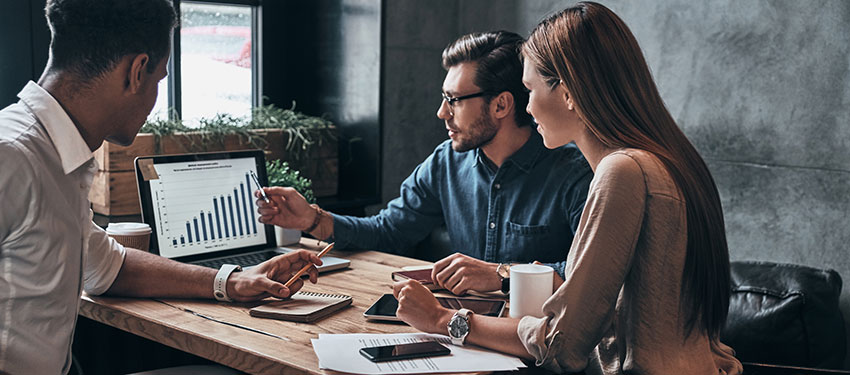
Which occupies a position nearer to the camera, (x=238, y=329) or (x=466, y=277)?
(x=238, y=329)

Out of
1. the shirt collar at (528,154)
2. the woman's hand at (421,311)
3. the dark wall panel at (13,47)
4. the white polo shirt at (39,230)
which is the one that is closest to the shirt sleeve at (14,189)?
the white polo shirt at (39,230)

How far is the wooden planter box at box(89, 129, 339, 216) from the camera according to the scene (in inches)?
109

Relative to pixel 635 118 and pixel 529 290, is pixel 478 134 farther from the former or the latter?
pixel 635 118

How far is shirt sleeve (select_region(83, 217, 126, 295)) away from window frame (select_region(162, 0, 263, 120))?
1365 mm

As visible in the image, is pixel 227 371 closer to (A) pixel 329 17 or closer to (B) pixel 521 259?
(B) pixel 521 259

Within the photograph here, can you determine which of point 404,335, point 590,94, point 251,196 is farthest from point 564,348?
point 251,196

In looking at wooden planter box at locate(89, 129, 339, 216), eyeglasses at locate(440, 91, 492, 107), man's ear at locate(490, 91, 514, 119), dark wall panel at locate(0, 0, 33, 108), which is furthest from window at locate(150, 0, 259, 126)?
man's ear at locate(490, 91, 514, 119)

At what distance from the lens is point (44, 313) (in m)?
1.50

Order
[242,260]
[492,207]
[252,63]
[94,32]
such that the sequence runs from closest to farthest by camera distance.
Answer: [94,32]
[242,260]
[492,207]
[252,63]

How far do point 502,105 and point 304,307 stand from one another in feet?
3.32

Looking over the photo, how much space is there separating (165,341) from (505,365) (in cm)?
76

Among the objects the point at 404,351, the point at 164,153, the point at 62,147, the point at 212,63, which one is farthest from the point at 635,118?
the point at 212,63

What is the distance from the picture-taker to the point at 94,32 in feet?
5.04

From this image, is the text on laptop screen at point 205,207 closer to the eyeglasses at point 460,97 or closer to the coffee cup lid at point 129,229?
the coffee cup lid at point 129,229
